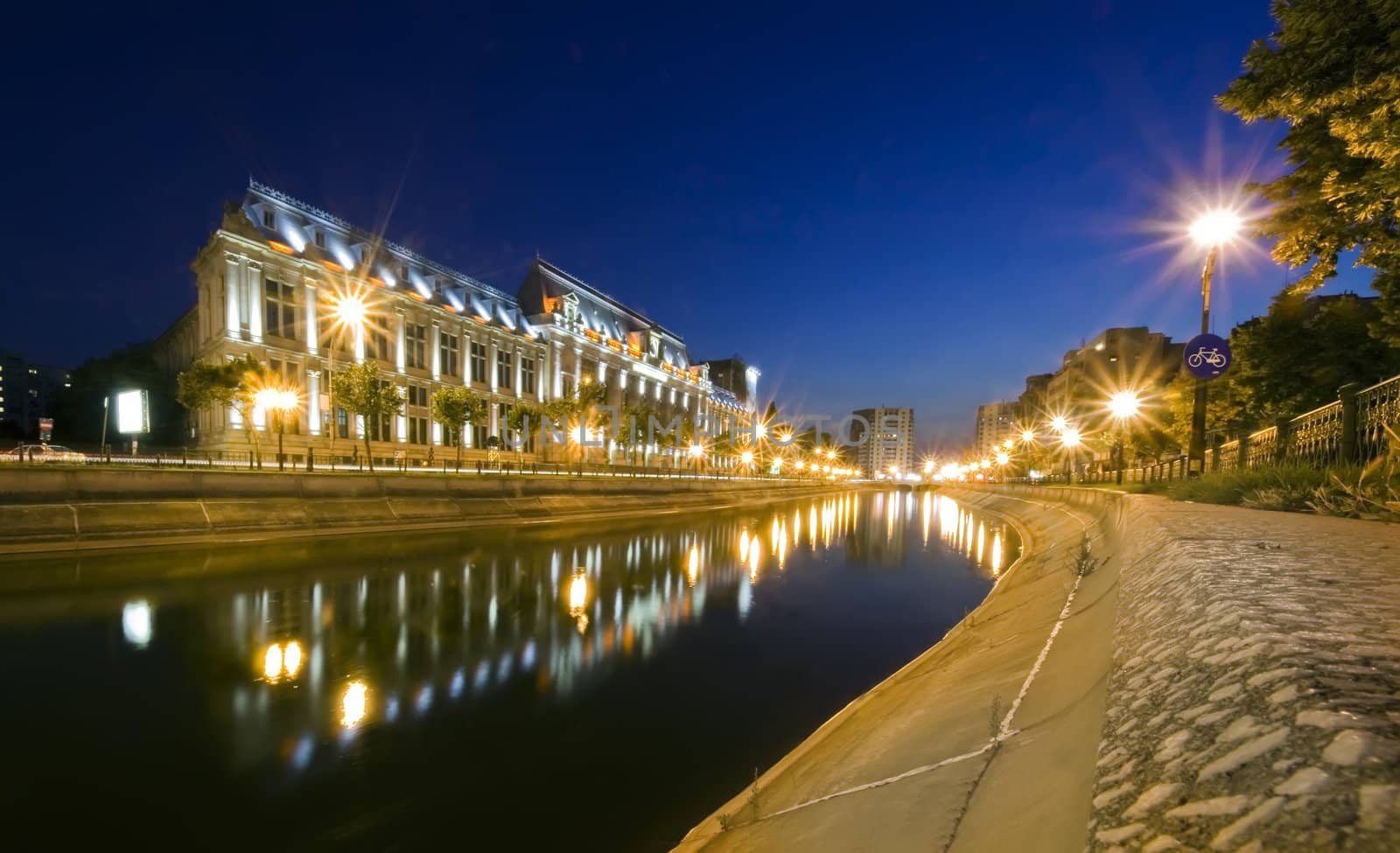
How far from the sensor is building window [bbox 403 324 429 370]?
1860 inches

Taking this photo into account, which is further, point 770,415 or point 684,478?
point 770,415

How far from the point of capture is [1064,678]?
15.0 feet

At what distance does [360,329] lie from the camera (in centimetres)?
4234

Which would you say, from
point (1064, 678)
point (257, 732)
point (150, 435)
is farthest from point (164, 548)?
point (150, 435)

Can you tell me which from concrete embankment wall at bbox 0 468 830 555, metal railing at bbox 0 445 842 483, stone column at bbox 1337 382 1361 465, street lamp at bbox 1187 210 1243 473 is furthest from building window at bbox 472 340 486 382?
stone column at bbox 1337 382 1361 465

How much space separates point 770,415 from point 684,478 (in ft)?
298

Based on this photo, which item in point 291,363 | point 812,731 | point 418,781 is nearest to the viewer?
point 418,781

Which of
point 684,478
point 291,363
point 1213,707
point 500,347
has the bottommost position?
point 684,478

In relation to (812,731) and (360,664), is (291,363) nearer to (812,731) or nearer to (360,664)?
(360,664)

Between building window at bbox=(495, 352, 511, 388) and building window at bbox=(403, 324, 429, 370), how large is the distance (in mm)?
8438

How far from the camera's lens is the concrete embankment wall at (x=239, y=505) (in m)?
16.3

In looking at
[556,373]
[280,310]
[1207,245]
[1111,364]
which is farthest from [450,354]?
[1111,364]

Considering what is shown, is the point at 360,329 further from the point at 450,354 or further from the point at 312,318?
the point at 450,354

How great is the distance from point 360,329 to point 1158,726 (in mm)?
50057
